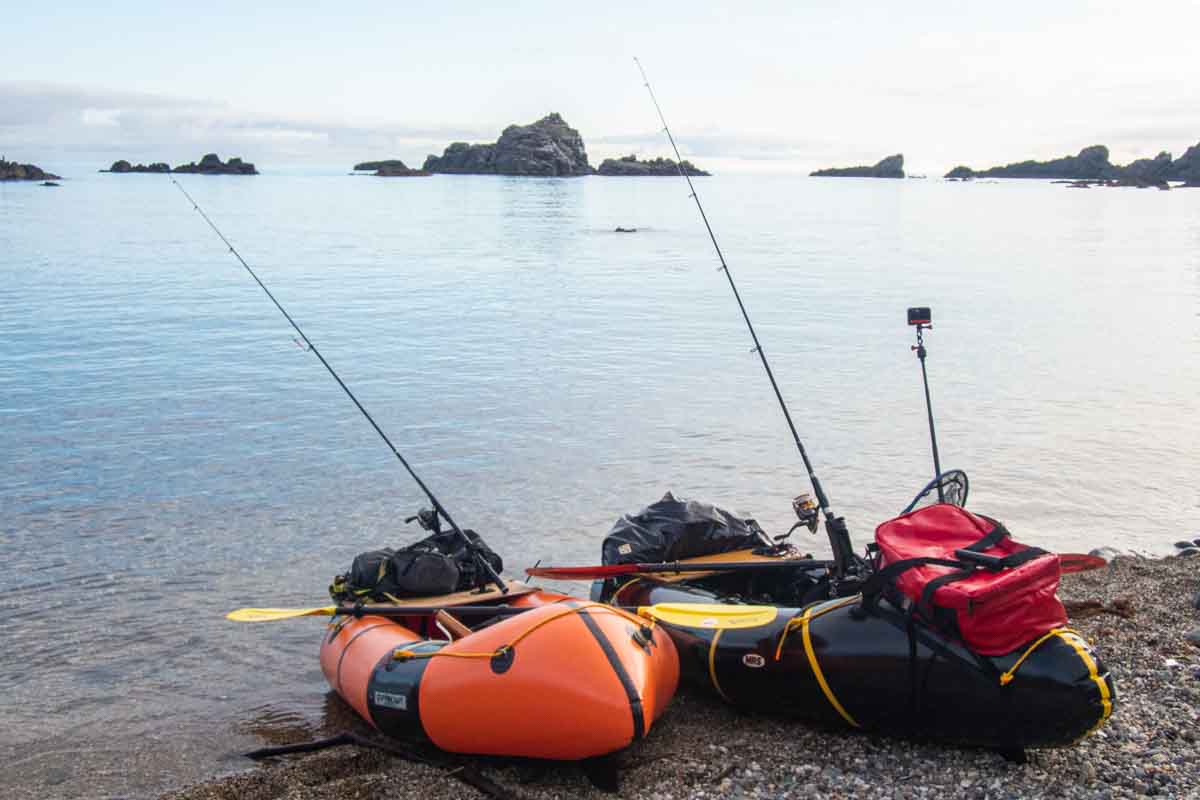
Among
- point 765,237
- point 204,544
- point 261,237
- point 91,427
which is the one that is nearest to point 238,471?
point 204,544

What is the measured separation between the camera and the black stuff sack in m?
6.47

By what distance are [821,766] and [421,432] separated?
27.5 feet

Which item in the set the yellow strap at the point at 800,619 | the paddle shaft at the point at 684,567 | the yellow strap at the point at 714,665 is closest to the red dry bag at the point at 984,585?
the yellow strap at the point at 800,619

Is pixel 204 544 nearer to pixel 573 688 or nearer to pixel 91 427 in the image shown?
pixel 91 427

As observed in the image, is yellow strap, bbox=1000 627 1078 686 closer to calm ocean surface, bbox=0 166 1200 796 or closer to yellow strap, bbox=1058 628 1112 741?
yellow strap, bbox=1058 628 1112 741

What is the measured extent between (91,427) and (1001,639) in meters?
10.9

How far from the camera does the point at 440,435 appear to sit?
1226 centimetres

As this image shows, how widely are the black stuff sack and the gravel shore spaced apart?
3.64ft

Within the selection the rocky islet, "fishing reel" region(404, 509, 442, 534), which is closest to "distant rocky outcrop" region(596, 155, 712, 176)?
the rocky islet

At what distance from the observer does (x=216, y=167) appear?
13050 cm

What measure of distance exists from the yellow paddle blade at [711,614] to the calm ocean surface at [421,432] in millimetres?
2082

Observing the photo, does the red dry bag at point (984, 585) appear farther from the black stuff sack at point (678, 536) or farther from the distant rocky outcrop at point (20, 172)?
the distant rocky outcrop at point (20, 172)

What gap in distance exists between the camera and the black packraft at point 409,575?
6285mm

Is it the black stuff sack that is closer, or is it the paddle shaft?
the paddle shaft
